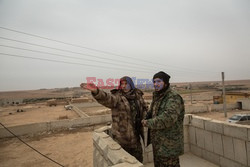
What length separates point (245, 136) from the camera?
296 cm

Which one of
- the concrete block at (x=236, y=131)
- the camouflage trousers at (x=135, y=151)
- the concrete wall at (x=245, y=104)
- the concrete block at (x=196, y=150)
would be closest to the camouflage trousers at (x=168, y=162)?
the camouflage trousers at (x=135, y=151)

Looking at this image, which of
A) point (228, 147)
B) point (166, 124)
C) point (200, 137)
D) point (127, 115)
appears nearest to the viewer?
point (166, 124)

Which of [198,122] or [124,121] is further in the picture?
[198,122]

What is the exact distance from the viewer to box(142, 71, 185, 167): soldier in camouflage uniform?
2.02 m

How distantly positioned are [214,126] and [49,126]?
13.0m

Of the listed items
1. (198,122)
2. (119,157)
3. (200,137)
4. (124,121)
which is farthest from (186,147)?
(119,157)

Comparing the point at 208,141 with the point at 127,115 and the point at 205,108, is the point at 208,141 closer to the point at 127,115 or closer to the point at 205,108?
the point at 127,115

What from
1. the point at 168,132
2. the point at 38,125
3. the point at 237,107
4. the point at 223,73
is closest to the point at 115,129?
the point at 168,132

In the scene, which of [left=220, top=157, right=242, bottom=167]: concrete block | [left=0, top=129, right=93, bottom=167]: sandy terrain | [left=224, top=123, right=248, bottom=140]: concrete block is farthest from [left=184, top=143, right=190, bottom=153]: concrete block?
[left=0, top=129, right=93, bottom=167]: sandy terrain

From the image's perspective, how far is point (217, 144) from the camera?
3.51 meters

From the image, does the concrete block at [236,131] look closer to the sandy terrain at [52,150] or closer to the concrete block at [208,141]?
the concrete block at [208,141]

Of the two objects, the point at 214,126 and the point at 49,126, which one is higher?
the point at 214,126

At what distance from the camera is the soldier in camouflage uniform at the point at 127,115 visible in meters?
2.48

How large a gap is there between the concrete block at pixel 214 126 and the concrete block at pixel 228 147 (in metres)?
0.17
